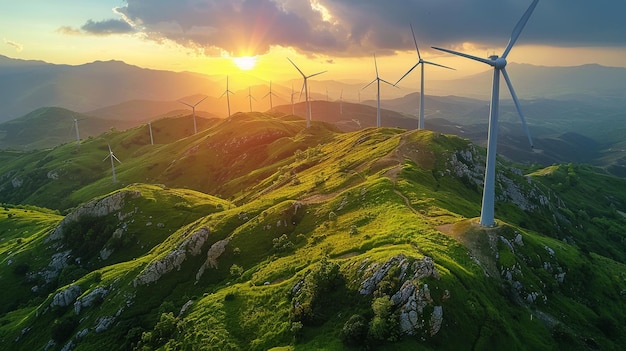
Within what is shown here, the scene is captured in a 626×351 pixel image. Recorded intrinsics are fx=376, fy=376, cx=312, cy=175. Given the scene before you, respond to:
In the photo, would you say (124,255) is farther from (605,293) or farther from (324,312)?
(605,293)

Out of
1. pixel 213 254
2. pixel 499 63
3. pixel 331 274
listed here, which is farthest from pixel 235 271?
pixel 499 63

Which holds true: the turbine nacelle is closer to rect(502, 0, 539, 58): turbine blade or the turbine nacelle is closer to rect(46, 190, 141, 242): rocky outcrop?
rect(502, 0, 539, 58): turbine blade

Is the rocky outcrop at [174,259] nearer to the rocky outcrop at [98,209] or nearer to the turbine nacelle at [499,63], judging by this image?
the rocky outcrop at [98,209]

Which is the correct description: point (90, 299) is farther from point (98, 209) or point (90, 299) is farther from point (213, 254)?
point (98, 209)

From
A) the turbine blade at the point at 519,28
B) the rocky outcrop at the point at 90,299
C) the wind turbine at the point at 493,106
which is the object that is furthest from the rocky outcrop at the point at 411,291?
the rocky outcrop at the point at 90,299

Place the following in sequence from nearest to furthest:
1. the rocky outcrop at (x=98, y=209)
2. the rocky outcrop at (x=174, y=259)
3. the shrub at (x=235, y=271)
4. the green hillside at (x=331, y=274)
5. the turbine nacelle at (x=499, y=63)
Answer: the green hillside at (x=331, y=274) → the turbine nacelle at (x=499, y=63) → the shrub at (x=235, y=271) → the rocky outcrop at (x=174, y=259) → the rocky outcrop at (x=98, y=209)

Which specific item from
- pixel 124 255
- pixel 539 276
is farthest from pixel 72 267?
pixel 539 276
